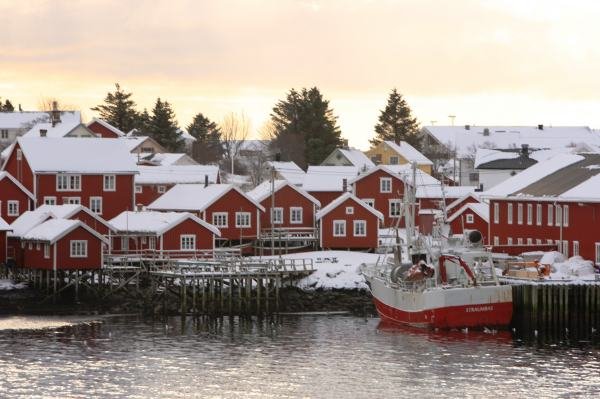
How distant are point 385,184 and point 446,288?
129 feet

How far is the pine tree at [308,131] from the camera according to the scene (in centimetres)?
15238

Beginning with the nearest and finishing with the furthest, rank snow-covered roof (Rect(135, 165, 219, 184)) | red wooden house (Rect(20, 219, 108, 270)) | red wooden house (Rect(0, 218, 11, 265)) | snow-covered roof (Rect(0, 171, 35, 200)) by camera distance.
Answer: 1. red wooden house (Rect(20, 219, 108, 270))
2. red wooden house (Rect(0, 218, 11, 265))
3. snow-covered roof (Rect(0, 171, 35, 200))
4. snow-covered roof (Rect(135, 165, 219, 184))

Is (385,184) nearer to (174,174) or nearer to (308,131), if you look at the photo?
(174,174)

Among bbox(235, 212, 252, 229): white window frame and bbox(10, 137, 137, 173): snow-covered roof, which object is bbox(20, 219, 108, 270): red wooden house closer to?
bbox(10, 137, 137, 173): snow-covered roof

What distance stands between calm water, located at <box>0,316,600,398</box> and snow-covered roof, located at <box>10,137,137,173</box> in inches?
937

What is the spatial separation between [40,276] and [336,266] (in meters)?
16.2

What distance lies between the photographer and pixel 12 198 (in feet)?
302

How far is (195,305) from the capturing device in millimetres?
77875

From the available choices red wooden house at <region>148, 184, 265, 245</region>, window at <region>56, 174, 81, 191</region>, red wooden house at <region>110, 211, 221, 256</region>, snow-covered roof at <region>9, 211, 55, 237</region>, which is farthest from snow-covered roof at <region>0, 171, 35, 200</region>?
red wooden house at <region>148, 184, 265, 245</region>

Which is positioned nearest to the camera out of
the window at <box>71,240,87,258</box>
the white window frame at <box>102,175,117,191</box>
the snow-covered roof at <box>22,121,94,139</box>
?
the window at <box>71,240,87,258</box>

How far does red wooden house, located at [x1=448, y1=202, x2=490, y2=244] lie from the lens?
3999 inches

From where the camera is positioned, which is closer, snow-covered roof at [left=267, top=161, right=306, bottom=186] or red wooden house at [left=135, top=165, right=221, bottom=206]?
red wooden house at [left=135, top=165, right=221, bottom=206]

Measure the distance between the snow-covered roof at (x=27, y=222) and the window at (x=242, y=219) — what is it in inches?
540

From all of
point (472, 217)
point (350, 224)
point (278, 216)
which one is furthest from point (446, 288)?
point (472, 217)
